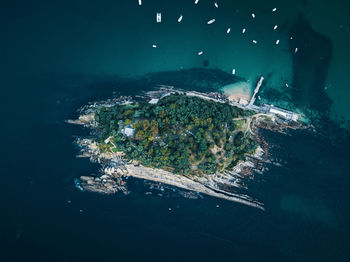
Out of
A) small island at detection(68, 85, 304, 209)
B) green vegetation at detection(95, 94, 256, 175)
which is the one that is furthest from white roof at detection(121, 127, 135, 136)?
green vegetation at detection(95, 94, 256, 175)

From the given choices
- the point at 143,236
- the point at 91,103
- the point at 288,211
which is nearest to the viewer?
the point at 143,236

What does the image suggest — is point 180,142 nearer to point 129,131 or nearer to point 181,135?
point 181,135

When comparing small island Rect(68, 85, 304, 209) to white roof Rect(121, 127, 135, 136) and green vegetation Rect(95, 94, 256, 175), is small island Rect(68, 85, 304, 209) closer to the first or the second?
green vegetation Rect(95, 94, 256, 175)

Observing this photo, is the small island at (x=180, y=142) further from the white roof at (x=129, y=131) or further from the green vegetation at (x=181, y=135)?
the white roof at (x=129, y=131)

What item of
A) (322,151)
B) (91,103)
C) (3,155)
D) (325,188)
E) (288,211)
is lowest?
(288,211)

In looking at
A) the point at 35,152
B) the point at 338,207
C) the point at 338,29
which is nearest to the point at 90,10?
the point at 35,152

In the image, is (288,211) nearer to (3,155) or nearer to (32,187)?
(32,187)
